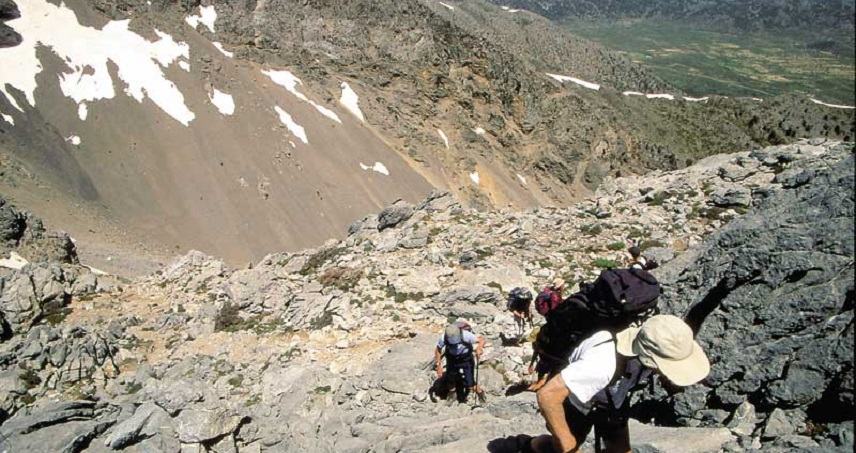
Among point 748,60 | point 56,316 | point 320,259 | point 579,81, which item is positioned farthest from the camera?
point 579,81

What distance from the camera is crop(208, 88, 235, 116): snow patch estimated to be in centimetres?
5194

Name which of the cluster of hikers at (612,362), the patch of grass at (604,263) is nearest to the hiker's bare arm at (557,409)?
the cluster of hikers at (612,362)

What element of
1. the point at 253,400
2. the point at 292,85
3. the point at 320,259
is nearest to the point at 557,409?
the point at 253,400

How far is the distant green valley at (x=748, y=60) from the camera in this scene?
75.2 feet

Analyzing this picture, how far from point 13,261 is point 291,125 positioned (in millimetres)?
26767

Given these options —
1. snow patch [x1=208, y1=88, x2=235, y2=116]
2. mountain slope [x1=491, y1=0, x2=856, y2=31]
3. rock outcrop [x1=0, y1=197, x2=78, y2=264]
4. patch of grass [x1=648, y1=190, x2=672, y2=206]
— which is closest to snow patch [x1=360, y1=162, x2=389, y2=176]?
snow patch [x1=208, y1=88, x2=235, y2=116]

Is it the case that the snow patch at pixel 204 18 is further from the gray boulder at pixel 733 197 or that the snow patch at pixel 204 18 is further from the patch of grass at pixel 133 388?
the gray boulder at pixel 733 197

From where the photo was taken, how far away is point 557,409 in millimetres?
4391

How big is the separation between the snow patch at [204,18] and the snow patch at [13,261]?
32.1 m

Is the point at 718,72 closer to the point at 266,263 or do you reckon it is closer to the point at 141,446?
the point at 266,263

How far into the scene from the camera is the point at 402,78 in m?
63.5

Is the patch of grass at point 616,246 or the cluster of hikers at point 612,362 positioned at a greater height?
the cluster of hikers at point 612,362

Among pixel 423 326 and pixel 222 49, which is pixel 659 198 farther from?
pixel 222 49

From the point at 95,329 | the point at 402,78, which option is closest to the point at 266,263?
the point at 95,329
